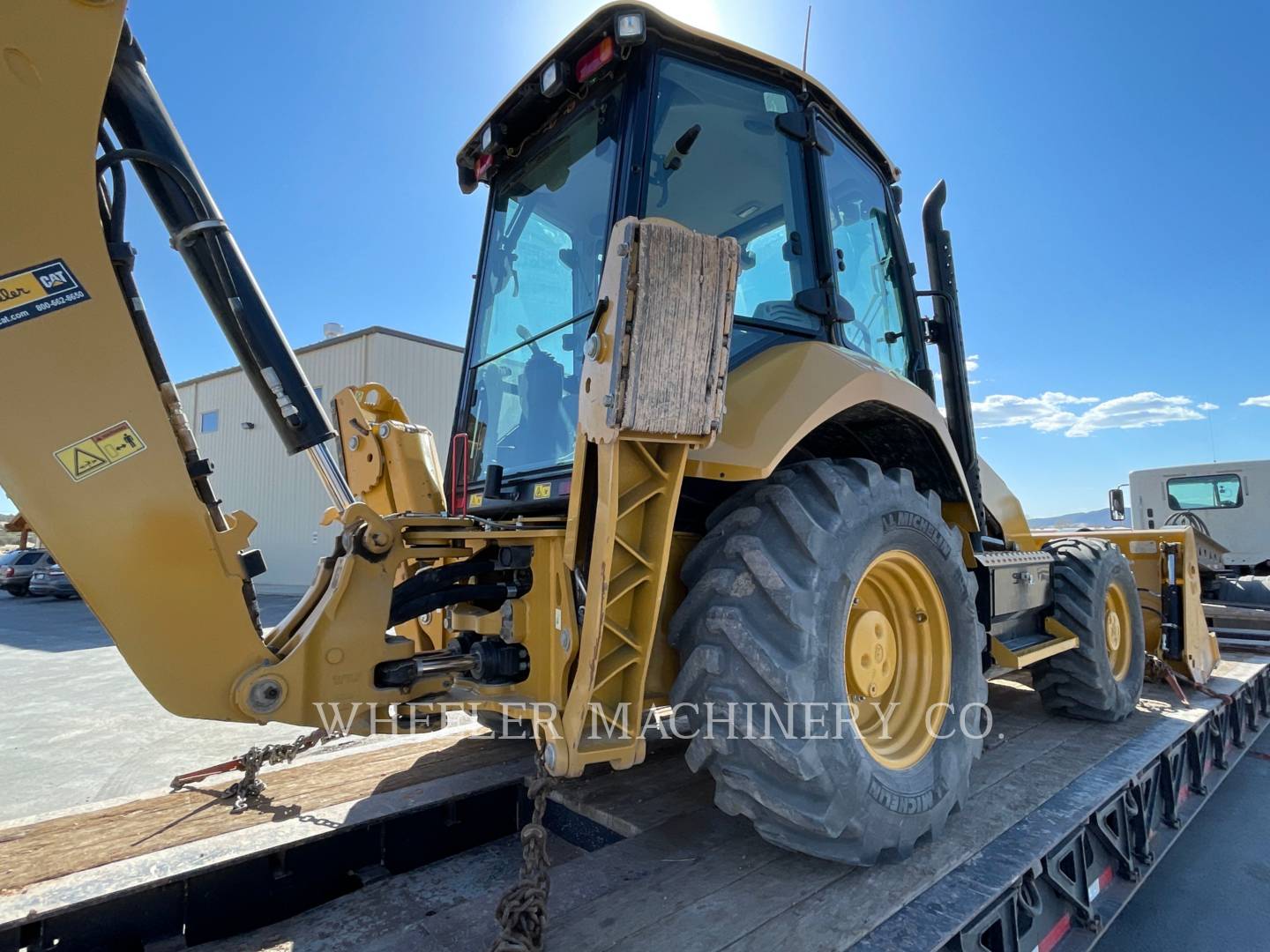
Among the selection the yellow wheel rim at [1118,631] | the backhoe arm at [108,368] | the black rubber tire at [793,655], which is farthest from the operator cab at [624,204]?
the yellow wheel rim at [1118,631]

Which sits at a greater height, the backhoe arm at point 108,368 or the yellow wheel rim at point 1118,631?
the backhoe arm at point 108,368

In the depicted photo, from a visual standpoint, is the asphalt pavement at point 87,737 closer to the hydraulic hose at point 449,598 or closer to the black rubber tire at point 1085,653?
the hydraulic hose at point 449,598

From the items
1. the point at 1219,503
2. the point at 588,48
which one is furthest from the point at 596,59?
the point at 1219,503

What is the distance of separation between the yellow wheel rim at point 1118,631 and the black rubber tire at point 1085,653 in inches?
4.2

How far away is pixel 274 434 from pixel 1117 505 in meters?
16.7

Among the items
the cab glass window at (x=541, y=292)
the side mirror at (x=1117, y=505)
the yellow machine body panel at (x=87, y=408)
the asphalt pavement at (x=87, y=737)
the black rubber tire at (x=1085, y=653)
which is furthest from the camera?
the side mirror at (x=1117, y=505)

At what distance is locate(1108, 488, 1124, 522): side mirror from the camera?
9.86m

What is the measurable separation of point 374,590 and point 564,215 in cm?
158

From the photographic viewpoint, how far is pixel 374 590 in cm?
229

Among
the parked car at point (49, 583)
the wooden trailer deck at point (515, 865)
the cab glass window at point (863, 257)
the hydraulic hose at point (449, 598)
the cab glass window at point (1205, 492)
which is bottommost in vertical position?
the parked car at point (49, 583)

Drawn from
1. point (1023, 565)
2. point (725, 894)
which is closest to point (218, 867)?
point (725, 894)

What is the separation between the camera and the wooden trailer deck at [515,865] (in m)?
1.88

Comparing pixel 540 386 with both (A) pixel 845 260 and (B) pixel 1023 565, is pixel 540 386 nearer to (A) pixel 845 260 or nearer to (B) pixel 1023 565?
(A) pixel 845 260

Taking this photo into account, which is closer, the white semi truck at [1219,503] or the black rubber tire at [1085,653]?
the black rubber tire at [1085,653]
